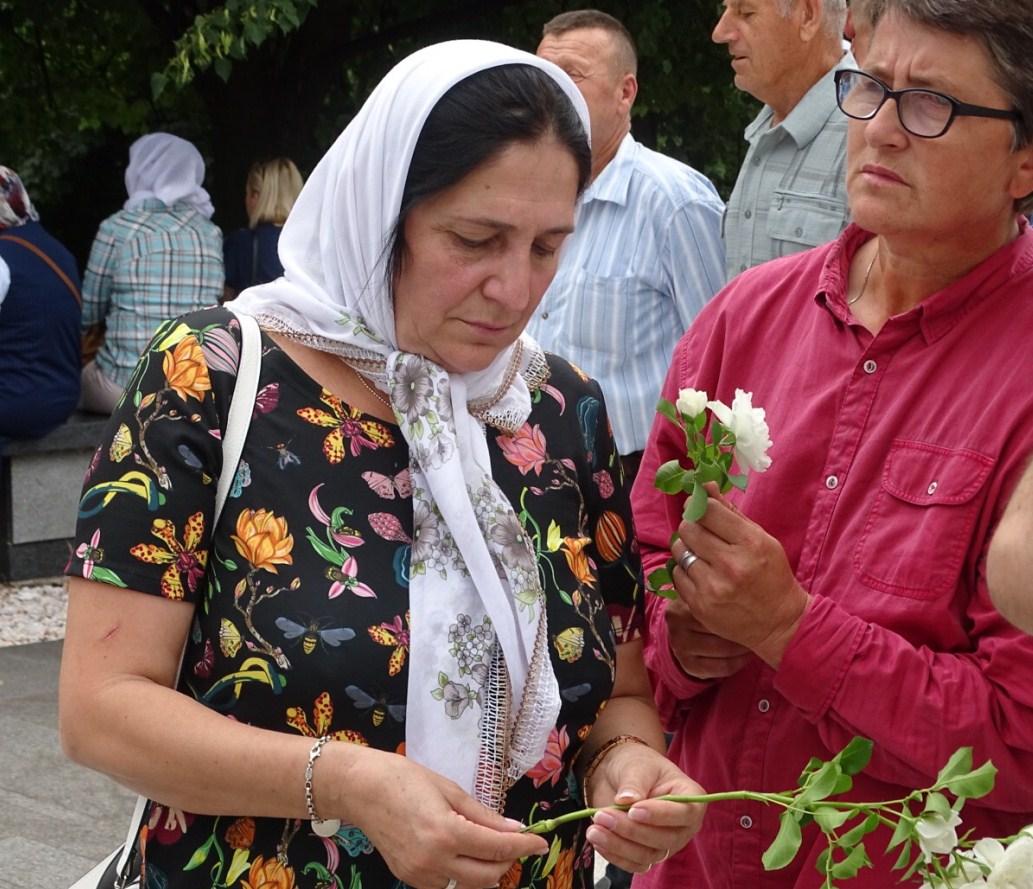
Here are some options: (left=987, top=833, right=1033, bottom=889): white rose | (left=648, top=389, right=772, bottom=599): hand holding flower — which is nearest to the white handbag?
(left=648, top=389, right=772, bottom=599): hand holding flower

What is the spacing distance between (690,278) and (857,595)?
305 cm

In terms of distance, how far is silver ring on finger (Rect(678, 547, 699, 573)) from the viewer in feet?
7.07

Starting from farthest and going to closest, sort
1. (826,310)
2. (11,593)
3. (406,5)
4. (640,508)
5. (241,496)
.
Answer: (406,5) < (11,593) < (640,508) < (826,310) < (241,496)

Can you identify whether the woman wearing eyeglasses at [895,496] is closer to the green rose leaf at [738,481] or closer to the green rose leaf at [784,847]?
the green rose leaf at [738,481]

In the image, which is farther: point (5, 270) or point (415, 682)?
point (5, 270)

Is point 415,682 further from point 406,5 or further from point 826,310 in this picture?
point 406,5

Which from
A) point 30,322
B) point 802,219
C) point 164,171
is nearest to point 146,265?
point 164,171

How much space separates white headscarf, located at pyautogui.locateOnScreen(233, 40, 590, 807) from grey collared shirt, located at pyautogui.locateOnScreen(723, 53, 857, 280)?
2.37 m

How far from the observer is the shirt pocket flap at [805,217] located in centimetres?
438

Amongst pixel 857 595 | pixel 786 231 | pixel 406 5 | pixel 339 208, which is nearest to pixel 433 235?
pixel 339 208

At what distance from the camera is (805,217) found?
4.46 meters

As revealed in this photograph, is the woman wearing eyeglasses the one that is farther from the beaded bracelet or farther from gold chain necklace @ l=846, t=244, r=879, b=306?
the beaded bracelet

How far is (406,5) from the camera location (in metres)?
11.3

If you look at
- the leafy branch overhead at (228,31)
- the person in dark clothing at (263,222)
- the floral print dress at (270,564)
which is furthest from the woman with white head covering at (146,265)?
the floral print dress at (270,564)
